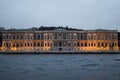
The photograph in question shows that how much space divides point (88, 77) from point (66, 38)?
78.4 m

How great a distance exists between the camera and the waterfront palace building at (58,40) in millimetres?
106062

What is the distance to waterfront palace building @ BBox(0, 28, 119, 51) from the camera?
10606 cm

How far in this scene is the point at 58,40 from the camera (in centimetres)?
10662

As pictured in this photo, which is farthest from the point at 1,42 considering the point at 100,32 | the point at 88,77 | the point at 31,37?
the point at 88,77

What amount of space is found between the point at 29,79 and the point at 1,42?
85.6 metres

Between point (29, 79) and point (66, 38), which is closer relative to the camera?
point (29, 79)

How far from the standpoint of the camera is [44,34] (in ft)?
353

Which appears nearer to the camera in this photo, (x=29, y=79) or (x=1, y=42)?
(x=29, y=79)

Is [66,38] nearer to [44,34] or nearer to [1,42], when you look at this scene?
[44,34]

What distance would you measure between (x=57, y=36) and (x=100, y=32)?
14.7m

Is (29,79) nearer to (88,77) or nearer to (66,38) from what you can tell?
(88,77)

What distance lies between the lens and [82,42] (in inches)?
4200

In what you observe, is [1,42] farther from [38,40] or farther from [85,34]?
[85,34]

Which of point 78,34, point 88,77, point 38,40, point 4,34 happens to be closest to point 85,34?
point 78,34
